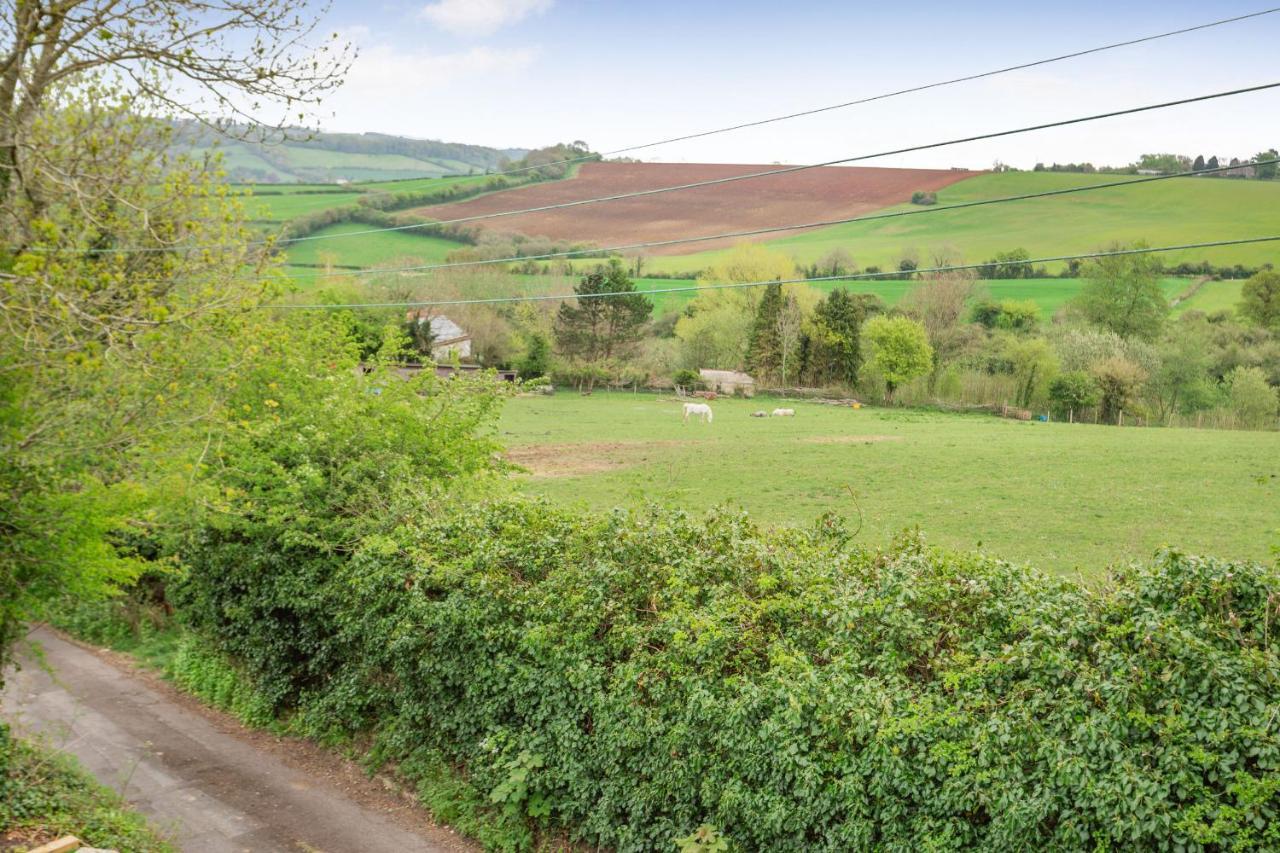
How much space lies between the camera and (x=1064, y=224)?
3556 inches

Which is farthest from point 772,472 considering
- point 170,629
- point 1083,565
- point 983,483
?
point 170,629

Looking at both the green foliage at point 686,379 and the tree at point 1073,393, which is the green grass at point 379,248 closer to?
the green foliage at point 686,379

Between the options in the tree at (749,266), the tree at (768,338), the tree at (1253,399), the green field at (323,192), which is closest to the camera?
the tree at (1253,399)

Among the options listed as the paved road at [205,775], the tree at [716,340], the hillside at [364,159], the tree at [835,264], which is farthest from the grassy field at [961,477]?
the hillside at [364,159]

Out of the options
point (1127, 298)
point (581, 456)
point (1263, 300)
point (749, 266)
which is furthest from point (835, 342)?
point (581, 456)

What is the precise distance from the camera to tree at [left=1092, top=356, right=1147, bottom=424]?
5716cm

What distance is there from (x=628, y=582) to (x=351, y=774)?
4974mm

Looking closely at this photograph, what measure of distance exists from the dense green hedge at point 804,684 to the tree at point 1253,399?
56.3m

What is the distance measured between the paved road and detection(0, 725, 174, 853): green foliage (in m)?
0.74

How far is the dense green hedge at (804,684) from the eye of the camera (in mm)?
5641

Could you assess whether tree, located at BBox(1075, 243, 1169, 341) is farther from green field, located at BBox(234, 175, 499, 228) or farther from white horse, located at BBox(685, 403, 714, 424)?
green field, located at BBox(234, 175, 499, 228)

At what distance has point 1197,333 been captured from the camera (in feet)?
213

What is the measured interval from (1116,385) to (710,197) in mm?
31366

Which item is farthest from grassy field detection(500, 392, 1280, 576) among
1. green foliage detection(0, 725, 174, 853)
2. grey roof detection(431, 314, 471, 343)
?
grey roof detection(431, 314, 471, 343)
